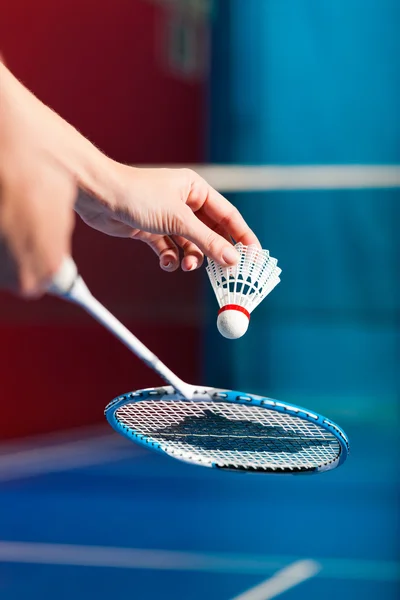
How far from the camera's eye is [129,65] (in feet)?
18.5

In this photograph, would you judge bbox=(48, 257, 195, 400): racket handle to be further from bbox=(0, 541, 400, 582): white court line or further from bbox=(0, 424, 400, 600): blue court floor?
bbox=(0, 541, 400, 582): white court line

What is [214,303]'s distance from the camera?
6.70 m

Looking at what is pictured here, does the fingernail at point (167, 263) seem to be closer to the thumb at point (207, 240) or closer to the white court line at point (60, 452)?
the thumb at point (207, 240)

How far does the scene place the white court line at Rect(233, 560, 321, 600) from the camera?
8.44ft

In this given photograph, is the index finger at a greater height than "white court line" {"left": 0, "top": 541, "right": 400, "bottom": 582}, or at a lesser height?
greater

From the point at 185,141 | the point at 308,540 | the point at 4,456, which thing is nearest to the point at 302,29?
the point at 185,141

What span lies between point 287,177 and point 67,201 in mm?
3524

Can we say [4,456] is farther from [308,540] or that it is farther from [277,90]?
[277,90]

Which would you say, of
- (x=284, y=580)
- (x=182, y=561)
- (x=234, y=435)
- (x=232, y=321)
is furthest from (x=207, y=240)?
(x=182, y=561)

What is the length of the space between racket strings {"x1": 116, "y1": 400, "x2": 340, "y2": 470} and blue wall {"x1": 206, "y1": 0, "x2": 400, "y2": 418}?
4.15 meters

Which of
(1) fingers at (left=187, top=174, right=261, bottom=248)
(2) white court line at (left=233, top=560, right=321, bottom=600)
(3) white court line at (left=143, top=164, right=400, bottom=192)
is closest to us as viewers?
(1) fingers at (left=187, top=174, right=261, bottom=248)

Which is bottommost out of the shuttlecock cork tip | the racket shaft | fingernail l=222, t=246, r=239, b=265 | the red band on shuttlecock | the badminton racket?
the badminton racket

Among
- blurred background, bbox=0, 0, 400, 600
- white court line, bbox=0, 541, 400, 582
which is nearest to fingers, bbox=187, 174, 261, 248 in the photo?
white court line, bbox=0, 541, 400, 582

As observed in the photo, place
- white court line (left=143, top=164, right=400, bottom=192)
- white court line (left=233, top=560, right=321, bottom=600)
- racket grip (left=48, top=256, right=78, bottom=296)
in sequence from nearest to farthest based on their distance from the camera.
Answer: racket grip (left=48, top=256, right=78, bottom=296) → white court line (left=233, top=560, right=321, bottom=600) → white court line (left=143, top=164, right=400, bottom=192)
